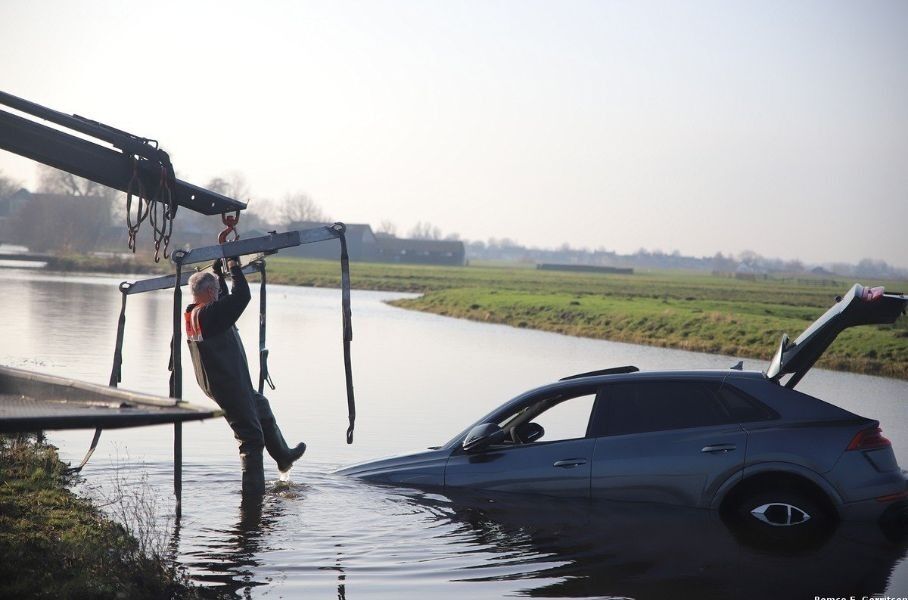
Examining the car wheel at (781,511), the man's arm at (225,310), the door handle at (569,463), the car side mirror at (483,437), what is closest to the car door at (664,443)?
the door handle at (569,463)

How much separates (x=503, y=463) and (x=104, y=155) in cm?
437


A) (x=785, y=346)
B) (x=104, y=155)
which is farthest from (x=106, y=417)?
(x=785, y=346)

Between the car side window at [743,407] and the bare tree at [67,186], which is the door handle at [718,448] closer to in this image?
the car side window at [743,407]

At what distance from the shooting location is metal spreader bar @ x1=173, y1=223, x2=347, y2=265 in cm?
1027

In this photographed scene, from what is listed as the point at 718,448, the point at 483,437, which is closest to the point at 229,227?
the point at 483,437

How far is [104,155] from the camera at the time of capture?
410 inches

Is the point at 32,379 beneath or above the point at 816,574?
above

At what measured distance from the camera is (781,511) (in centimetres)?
1002

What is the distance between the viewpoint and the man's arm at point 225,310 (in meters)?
10.3

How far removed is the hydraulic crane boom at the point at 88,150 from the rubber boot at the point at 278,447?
236 cm

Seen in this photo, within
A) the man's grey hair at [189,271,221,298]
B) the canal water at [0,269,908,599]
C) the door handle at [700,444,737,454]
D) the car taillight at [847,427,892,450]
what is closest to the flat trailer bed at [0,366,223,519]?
the canal water at [0,269,908,599]

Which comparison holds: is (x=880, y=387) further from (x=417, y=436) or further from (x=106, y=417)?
(x=106, y=417)

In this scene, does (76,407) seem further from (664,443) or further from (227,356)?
(664,443)

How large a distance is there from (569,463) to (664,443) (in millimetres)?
847
